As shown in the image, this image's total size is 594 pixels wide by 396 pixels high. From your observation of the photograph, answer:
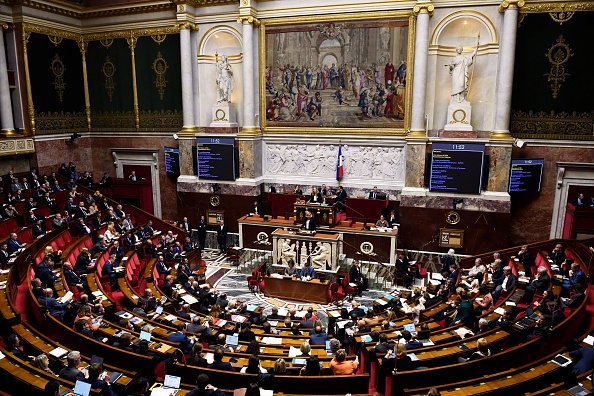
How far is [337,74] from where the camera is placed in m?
18.7

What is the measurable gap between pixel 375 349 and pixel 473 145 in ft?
36.3

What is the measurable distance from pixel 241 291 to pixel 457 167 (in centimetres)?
943

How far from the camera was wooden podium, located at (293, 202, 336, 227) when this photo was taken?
664 inches

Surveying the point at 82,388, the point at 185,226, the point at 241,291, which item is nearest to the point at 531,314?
the point at 82,388

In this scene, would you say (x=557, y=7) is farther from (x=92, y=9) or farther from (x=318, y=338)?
(x=92, y=9)

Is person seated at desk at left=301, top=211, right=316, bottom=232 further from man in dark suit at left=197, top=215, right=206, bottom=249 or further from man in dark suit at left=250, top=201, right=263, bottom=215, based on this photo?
man in dark suit at left=197, top=215, right=206, bottom=249

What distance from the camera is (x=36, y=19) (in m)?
19.4

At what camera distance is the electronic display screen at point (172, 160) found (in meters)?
20.9

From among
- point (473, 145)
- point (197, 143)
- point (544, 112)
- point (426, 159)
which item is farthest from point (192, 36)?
point (544, 112)

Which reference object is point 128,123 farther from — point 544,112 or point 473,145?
point 544,112

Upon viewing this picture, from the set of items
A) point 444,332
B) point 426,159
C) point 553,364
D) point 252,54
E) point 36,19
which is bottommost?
point 444,332

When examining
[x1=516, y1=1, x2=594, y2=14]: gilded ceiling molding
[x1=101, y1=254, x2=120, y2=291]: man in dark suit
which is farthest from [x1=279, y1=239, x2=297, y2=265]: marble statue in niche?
[x1=516, y1=1, x2=594, y2=14]: gilded ceiling molding

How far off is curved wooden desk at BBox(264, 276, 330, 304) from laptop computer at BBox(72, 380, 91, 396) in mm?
8359

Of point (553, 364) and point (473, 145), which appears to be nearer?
point (553, 364)
